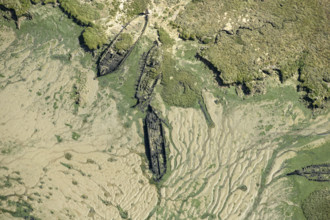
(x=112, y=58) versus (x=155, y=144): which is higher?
(x=112, y=58)

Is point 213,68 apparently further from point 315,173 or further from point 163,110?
point 315,173

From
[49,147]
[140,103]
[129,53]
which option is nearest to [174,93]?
[140,103]

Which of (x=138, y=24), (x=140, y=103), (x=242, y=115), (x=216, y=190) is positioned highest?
(x=138, y=24)

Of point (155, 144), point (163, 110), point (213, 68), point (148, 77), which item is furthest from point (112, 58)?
point (213, 68)

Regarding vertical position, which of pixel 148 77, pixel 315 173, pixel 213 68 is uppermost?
pixel 213 68

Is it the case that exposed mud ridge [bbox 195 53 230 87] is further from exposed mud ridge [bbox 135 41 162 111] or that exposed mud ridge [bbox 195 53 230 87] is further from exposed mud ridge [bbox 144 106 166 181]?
exposed mud ridge [bbox 144 106 166 181]

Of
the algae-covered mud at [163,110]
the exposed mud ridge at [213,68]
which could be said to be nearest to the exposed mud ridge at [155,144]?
the algae-covered mud at [163,110]

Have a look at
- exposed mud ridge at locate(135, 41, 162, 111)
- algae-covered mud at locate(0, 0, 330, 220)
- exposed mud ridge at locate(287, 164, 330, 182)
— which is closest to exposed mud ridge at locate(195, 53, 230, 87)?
algae-covered mud at locate(0, 0, 330, 220)

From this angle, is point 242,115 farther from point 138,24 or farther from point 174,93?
point 138,24

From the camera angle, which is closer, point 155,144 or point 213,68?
point 155,144
